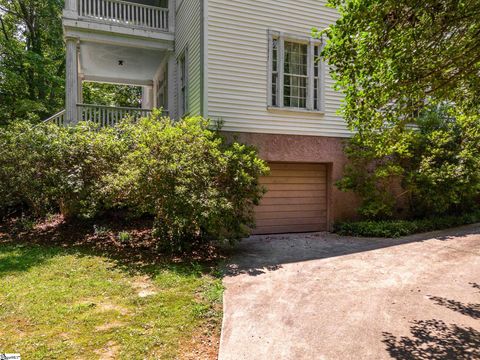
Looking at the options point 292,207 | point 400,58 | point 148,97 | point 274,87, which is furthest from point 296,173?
point 148,97

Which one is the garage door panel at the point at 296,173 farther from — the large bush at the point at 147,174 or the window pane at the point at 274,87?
the large bush at the point at 147,174

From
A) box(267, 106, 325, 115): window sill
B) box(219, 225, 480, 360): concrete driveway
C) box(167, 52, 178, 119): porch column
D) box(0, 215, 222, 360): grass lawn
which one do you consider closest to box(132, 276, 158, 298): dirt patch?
box(0, 215, 222, 360): grass lawn

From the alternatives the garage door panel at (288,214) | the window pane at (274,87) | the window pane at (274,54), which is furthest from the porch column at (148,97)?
the garage door panel at (288,214)

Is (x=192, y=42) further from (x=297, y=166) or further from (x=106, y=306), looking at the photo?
(x=106, y=306)

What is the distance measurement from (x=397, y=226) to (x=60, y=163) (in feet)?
27.9

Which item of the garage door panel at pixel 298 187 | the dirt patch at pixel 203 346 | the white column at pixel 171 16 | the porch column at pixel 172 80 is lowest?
the dirt patch at pixel 203 346

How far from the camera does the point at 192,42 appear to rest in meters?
9.22

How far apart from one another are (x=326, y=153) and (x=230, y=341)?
7.01 m

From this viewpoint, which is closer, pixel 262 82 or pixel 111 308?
pixel 111 308

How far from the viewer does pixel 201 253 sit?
22.5 ft

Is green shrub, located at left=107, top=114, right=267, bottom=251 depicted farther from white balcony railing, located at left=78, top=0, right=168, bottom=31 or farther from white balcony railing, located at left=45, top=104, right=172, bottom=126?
white balcony railing, located at left=78, top=0, right=168, bottom=31

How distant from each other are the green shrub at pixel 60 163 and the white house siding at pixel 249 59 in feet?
9.33

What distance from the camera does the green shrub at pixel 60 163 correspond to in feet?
24.2

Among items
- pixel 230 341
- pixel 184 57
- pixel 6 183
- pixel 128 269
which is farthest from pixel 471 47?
pixel 6 183
